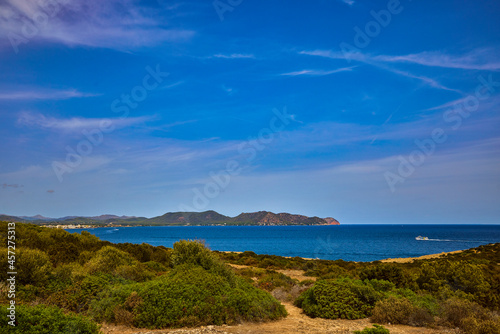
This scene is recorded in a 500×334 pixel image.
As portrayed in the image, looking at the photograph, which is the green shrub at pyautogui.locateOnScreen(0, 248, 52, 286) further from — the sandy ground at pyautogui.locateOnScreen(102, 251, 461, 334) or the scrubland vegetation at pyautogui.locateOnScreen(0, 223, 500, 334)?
the sandy ground at pyautogui.locateOnScreen(102, 251, 461, 334)

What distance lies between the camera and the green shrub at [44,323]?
5.57 meters

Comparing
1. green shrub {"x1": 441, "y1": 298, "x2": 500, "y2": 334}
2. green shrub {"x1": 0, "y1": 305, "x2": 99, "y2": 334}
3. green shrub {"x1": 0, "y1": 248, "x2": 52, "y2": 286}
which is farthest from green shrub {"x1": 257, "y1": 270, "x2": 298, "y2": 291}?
green shrub {"x1": 0, "y1": 305, "x2": 99, "y2": 334}

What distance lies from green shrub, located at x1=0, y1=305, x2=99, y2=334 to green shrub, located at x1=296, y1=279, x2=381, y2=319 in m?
7.41

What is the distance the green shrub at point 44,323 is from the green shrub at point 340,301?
7408 mm

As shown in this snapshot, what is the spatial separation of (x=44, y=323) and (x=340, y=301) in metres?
8.78

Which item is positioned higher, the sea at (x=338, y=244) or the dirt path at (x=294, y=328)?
the dirt path at (x=294, y=328)

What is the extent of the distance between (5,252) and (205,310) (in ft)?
23.4

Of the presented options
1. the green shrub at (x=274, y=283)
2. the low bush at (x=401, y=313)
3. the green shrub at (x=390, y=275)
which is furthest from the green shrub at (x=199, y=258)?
the green shrub at (x=390, y=275)

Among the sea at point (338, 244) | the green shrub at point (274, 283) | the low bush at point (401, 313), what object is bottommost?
the sea at point (338, 244)

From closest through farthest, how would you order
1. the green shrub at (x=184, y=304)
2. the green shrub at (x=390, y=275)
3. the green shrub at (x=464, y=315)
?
the green shrub at (x=464, y=315) → the green shrub at (x=184, y=304) → the green shrub at (x=390, y=275)

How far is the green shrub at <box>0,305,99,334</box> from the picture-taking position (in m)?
5.57

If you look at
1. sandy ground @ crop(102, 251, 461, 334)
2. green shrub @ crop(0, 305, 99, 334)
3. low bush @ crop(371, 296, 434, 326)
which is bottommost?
sandy ground @ crop(102, 251, 461, 334)

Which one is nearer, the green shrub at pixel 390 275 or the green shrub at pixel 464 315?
the green shrub at pixel 464 315

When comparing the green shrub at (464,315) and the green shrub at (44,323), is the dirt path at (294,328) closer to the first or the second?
the green shrub at (464,315)
